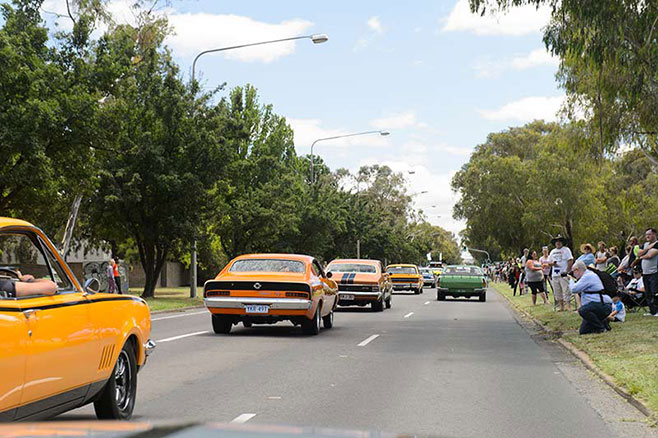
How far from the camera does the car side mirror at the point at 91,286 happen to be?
6742mm

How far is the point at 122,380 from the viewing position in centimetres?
731

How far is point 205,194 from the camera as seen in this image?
32.7 meters

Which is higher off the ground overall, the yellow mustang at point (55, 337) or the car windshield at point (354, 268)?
Answer: the car windshield at point (354, 268)

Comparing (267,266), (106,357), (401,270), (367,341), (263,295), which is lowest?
(367,341)

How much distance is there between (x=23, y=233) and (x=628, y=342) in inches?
404

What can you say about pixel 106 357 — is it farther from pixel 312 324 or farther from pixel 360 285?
pixel 360 285

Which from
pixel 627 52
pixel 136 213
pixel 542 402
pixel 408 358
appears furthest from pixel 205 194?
pixel 542 402

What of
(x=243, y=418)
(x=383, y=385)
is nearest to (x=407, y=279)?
(x=383, y=385)

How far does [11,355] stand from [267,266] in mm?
11266

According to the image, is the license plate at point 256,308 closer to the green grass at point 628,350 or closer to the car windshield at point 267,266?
the car windshield at point 267,266

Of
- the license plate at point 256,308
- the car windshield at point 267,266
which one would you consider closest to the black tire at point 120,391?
the license plate at point 256,308

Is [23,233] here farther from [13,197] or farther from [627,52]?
[13,197]

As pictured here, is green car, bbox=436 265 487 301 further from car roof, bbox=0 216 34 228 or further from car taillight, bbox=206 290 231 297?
car roof, bbox=0 216 34 228

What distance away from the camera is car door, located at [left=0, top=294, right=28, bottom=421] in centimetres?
522
